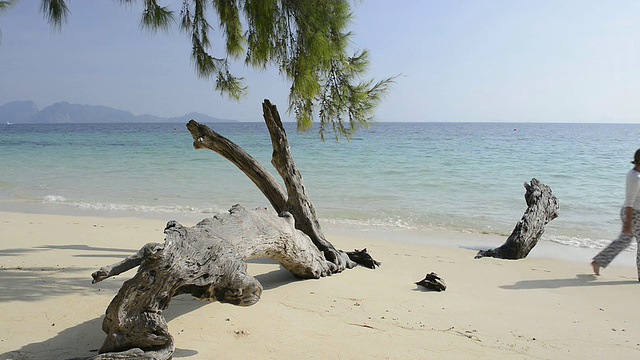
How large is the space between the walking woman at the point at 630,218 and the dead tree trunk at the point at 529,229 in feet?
3.85

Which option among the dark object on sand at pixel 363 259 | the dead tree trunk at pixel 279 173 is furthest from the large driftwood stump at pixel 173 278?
the dark object on sand at pixel 363 259

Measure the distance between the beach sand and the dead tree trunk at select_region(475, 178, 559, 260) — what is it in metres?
0.63

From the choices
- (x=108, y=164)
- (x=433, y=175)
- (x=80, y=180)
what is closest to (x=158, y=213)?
(x=80, y=180)

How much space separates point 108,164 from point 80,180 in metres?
5.67

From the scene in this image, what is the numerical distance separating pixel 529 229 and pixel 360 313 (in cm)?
394

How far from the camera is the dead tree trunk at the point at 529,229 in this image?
270 inches

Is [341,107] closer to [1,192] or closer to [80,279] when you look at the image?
[80,279]

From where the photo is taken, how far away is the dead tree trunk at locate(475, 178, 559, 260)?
22.5 feet

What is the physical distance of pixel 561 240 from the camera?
8195 millimetres

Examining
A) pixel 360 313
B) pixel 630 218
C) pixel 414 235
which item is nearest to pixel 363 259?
pixel 360 313

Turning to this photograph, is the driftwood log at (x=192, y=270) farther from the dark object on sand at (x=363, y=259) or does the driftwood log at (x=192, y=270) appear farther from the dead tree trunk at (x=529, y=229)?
the dead tree trunk at (x=529, y=229)

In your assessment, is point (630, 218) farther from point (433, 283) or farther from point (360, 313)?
point (360, 313)

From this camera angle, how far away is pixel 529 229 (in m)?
6.98

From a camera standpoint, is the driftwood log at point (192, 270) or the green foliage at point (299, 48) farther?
the green foliage at point (299, 48)
